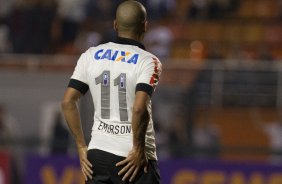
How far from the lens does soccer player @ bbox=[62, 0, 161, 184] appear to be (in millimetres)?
5793

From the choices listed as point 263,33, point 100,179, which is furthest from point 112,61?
point 263,33

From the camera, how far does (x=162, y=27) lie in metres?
16.0

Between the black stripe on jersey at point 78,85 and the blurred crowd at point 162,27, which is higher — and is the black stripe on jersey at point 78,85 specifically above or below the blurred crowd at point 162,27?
below

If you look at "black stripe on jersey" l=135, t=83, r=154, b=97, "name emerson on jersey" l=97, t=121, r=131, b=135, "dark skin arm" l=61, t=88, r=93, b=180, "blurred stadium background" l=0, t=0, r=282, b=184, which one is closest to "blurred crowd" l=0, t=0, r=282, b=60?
"blurred stadium background" l=0, t=0, r=282, b=184

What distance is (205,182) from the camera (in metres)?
11.9

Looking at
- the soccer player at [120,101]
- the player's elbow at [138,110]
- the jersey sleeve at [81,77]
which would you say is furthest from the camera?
the jersey sleeve at [81,77]

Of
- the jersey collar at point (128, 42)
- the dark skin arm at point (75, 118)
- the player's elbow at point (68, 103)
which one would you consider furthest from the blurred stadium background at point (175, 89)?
the jersey collar at point (128, 42)

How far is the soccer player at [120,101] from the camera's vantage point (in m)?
5.79

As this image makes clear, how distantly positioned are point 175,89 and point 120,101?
7.36 m

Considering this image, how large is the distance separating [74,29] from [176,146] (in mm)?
4526

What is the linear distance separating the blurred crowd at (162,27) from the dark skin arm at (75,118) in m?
8.97

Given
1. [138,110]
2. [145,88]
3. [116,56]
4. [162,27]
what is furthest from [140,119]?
[162,27]

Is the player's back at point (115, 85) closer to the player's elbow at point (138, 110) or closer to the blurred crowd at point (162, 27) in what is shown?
the player's elbow at point (138, 110)

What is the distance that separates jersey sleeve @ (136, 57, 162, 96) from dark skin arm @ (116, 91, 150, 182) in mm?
37
